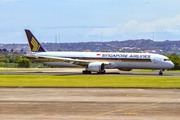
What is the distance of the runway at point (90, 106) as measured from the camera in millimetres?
17453

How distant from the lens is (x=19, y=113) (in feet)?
59.5

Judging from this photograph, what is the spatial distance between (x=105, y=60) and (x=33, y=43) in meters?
15.5

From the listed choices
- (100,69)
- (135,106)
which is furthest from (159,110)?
(100,69)

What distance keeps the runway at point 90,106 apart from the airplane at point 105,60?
29933 millimetres

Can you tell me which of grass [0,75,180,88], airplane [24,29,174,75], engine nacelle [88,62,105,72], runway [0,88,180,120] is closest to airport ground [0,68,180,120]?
runway [0,88,180,120]

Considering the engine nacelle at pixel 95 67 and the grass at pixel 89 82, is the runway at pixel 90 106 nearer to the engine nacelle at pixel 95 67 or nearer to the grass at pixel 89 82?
the grass at pixel 89 82

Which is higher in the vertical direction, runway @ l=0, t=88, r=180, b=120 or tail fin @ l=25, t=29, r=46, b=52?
tail fin @ l=25, t=29, r=46, b=52

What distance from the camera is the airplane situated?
55.2 metres

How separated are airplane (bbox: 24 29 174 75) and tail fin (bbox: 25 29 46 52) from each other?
96 cm

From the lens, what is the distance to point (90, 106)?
20406 mm

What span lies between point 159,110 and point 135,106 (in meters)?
1.91

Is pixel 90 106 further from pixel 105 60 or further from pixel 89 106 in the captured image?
pixel 105 60

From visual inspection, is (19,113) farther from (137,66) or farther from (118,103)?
(137,66)

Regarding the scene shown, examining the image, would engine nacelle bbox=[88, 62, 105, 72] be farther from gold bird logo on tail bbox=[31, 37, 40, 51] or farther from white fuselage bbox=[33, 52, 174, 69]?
gold bird logo on tail bbox=[31, 37, 40, 51]
